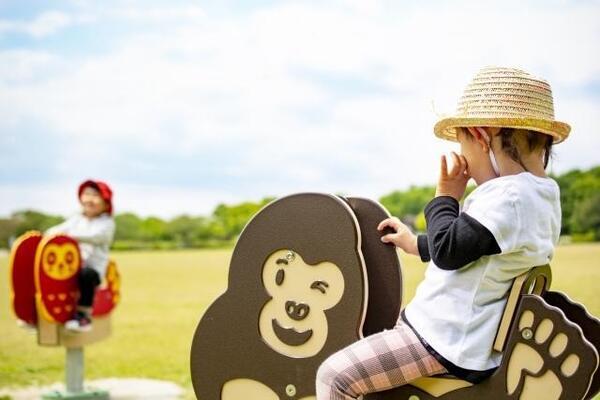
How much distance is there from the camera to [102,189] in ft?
16.6

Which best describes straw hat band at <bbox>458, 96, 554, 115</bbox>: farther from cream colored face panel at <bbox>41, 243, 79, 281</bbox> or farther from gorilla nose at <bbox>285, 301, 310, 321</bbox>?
cream colored face panel at <bbox>41, 243, 79, 281</bbox>

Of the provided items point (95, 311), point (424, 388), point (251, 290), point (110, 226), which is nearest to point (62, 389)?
point (95, 311)

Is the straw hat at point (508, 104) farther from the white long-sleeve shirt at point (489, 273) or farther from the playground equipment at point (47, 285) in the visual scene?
the playground equipment at point (47, 285)

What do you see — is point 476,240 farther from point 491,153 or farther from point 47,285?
point 47,285

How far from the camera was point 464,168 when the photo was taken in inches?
75.2

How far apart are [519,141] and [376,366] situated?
667 mm

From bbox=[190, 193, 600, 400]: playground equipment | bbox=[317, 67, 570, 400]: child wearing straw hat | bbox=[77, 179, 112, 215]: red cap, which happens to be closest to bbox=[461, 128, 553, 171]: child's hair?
bbox=[317, 67, 570, 400]: child wearing straw hat

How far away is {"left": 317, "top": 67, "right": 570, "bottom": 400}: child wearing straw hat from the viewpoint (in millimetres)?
1765

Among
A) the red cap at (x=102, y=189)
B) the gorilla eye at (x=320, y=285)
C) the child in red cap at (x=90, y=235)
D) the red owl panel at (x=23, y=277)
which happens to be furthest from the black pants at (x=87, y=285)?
the gorilla eye at (x=320, y=285)

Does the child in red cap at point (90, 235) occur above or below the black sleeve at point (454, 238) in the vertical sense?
below

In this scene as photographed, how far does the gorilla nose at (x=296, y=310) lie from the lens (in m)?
2.15

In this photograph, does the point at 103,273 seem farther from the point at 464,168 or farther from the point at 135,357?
the point at 464,168

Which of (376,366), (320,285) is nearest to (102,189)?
(320,285)

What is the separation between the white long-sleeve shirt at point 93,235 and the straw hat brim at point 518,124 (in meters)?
3.20
